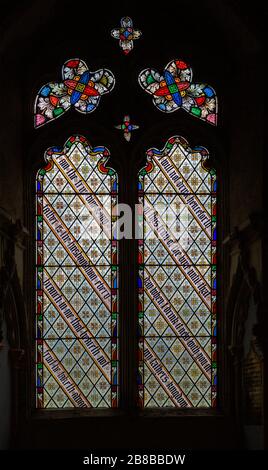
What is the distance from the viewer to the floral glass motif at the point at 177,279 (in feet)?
25.7

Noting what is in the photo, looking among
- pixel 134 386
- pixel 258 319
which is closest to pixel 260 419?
pixel 258 319

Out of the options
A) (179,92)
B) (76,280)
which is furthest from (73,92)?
(76,280)

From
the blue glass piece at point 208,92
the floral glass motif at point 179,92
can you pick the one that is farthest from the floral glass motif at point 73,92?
the blue glass piece at point 208,92

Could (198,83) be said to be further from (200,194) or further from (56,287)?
(56,287)

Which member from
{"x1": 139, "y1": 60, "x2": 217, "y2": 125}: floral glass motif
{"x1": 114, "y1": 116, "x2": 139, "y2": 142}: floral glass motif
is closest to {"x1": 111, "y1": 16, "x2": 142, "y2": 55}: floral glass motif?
{"x1": 139, "y1": 60, "x2": 217, "y2": 125}: floral glass motif

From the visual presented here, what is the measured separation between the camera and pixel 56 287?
790cm

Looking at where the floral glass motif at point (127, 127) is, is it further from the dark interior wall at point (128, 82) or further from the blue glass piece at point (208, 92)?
the blue glass piece at point (208, 92)

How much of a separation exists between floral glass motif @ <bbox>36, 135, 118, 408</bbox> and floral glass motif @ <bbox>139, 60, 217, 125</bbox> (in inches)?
31.8

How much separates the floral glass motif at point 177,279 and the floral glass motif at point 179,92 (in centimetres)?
35

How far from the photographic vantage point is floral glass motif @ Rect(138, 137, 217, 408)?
7.82m

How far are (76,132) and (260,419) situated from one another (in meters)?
3.31

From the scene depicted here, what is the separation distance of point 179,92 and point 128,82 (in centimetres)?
53

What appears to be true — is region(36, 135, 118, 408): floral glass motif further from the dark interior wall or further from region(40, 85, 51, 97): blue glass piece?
region(40, 85, 51, 97): blue glass piece

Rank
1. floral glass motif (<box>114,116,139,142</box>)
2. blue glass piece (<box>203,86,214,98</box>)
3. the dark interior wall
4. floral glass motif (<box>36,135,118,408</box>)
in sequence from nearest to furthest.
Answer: the dark interior wall, floral glass motif (<box>36,135,118,408</box>), floral glass motif (<box>114,116,139,142</box>), blue glass piece (<box>203,86,214,98</box>)
